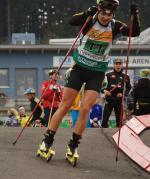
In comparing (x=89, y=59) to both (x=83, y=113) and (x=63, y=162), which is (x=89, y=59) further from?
(x=63, y=162)

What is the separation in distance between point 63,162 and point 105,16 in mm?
1829

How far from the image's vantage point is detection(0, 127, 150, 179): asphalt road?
242 inches

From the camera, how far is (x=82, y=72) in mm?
6766

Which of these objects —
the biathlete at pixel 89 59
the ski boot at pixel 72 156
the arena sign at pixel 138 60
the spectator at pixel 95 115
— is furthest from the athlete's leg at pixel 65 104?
the arena sign at pixel 138 60

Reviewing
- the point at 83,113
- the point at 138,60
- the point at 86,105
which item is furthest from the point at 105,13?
the point at 138,60

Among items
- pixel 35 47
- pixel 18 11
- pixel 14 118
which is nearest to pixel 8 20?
pixel 18 11

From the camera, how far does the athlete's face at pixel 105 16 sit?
656cm

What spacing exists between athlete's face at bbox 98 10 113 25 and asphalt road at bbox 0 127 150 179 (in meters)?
1.74

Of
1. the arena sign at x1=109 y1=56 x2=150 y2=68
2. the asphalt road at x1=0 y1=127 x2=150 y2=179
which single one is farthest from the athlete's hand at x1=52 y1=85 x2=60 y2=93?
the arena sign at x1=109 y1=56 x2=150 y2=68

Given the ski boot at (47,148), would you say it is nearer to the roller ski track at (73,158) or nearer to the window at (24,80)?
the roller ski track at (73,158)

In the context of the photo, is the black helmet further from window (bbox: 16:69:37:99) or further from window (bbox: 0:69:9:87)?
window (bbox: 0:69:9:87)

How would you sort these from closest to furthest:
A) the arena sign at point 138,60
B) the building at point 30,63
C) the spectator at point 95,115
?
the spectator at point 95,115, the building at point 30,63, the arena sign at point 138,60

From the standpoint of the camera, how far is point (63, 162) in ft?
22.3

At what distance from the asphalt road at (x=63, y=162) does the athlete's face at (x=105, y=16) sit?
5.71 ft
